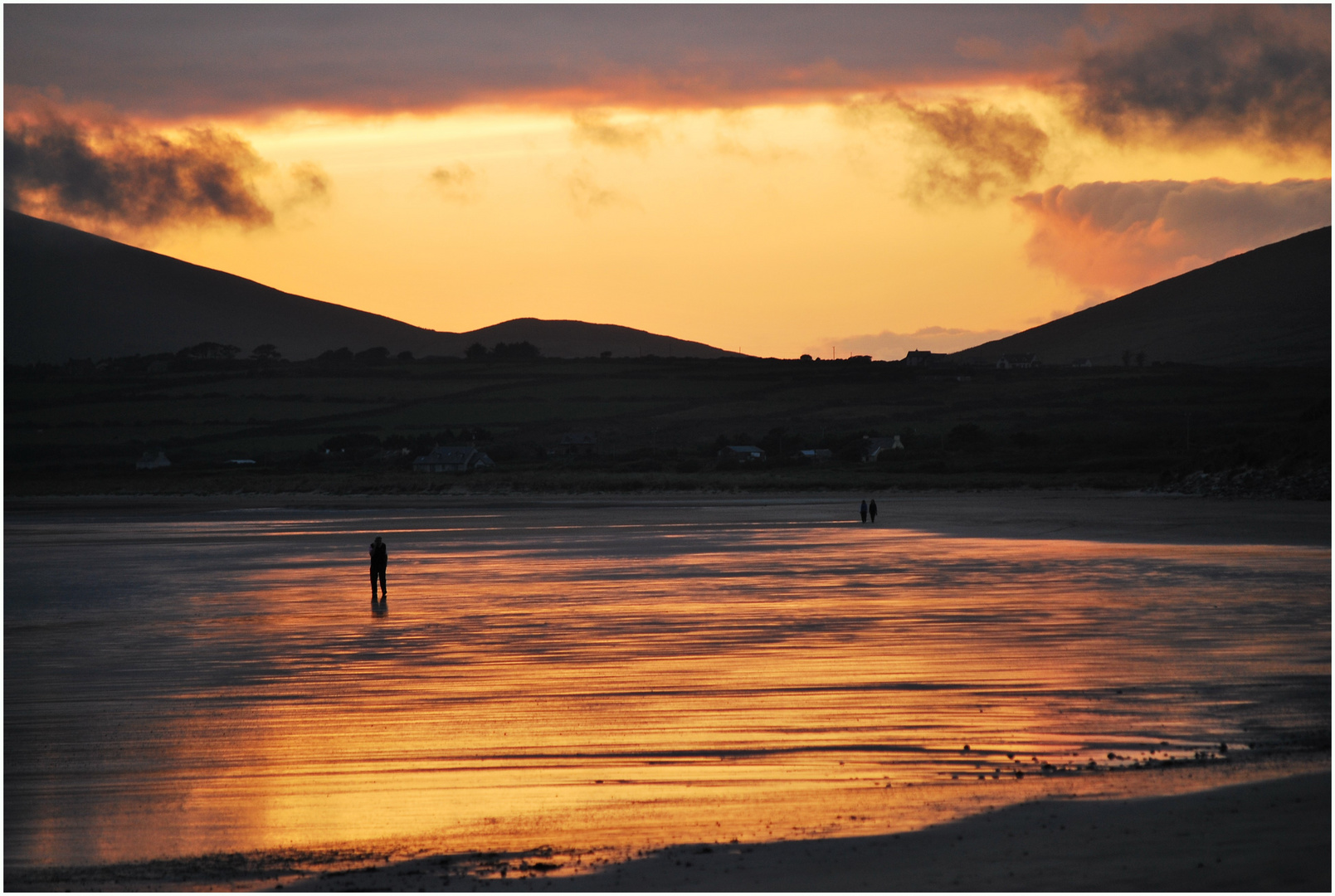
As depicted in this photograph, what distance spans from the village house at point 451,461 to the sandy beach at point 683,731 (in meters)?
94.4

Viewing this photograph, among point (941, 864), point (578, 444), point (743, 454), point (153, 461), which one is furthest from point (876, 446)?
Answer: point (941, 864)

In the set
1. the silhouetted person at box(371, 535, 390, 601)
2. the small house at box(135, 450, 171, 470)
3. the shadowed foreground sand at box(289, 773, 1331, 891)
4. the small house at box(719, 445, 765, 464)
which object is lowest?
the shadowed foreground sand at box(289, 773, 1331, 891)

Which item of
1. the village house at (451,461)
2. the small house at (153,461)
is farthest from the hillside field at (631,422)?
the village house at (451,461)

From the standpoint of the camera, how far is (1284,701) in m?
13.1

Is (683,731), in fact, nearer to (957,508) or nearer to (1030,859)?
(1030,859)

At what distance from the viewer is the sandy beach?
28.4ft

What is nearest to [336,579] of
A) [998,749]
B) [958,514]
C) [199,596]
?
[199,596]

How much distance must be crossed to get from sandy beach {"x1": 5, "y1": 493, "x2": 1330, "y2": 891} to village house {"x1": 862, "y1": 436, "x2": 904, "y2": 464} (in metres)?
88.7

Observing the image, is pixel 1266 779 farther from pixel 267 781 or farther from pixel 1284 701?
pixel 267 781

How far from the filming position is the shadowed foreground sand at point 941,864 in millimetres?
7906

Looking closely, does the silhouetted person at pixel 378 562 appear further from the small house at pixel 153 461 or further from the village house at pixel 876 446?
the small house at pixel 153 461

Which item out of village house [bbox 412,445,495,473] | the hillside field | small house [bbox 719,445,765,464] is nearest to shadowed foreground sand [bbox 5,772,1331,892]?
the hillside field

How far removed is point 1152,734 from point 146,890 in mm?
9270

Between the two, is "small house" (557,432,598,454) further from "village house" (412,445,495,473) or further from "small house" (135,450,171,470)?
"small house" (135,450,171,470)
